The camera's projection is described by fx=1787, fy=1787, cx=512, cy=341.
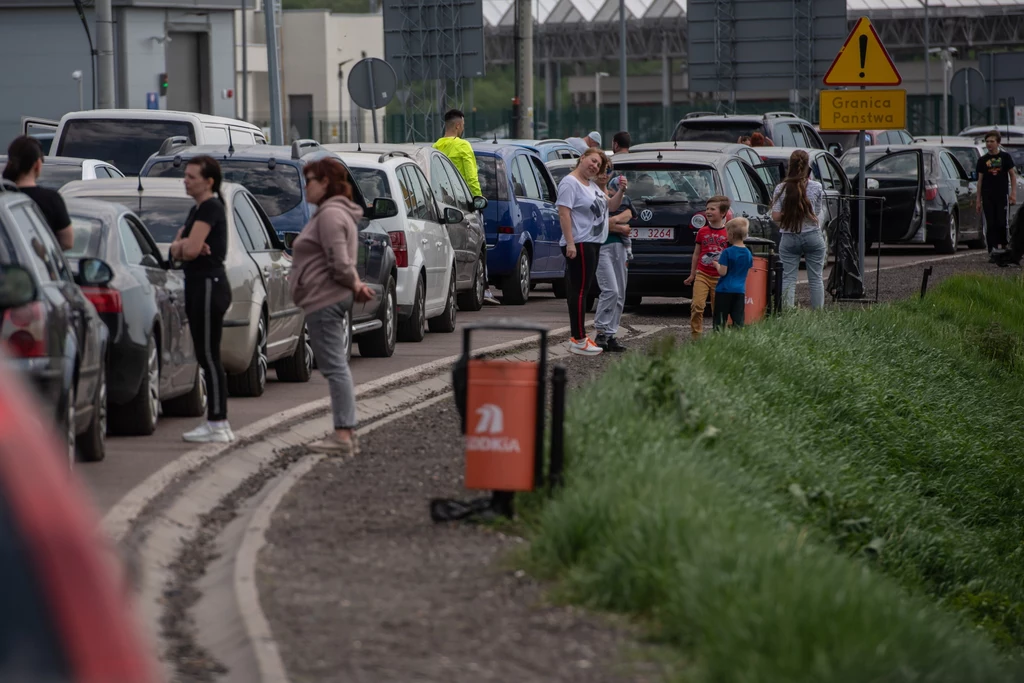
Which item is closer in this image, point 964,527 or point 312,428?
point 312,428

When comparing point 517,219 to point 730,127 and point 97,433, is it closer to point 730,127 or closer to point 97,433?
point 97,433

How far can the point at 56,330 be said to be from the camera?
7984mm

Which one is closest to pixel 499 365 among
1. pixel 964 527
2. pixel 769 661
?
pixel 769 661

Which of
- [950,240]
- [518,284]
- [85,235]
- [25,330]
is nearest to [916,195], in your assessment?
[950,240]

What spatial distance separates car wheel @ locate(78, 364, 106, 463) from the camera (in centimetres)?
913

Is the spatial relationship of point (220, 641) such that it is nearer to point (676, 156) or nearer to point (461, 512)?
point (461, 512)

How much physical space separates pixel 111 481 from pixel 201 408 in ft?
8.53

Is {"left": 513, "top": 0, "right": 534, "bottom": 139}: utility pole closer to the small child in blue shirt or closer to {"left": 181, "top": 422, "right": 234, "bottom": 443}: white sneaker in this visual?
the small child in blue shirt

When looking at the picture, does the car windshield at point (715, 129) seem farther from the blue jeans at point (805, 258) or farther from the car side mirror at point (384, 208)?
the car side mirror at point (384, 208)

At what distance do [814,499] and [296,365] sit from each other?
186 inches

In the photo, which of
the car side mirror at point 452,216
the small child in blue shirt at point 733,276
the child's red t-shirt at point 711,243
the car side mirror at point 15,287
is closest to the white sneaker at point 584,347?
the small child in blue shirt at point 733,276

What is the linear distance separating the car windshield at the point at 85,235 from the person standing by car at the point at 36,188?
0.06 metres

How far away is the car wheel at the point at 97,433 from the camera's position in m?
9.13

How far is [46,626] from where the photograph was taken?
2.32 meters
